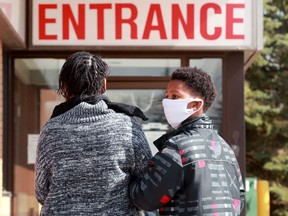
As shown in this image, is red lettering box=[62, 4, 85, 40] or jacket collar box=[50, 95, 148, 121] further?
red lettering box=[62, 4, 85, 40]

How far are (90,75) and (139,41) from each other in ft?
10.9

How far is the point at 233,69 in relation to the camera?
612cm

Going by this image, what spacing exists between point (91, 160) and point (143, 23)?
3.54 metres

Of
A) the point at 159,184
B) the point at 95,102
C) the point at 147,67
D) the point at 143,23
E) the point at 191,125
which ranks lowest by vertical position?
the point at 159,184

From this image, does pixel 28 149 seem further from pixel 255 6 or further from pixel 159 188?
pixel 159 188

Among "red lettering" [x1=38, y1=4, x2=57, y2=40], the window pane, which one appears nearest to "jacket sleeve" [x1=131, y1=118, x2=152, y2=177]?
"red lettering" [x1=38, y1=4, x2=57, y2=40]

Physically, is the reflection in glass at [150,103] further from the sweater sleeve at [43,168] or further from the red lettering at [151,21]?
the sweater sleeve at [43,168]

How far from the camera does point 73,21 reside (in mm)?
5930

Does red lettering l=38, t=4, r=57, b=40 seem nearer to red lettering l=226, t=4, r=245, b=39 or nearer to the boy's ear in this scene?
red lettering l=226, t=4, r=245, b=39

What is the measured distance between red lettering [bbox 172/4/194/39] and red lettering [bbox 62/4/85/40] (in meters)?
0.89

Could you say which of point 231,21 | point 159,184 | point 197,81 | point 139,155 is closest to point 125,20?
point 231,21

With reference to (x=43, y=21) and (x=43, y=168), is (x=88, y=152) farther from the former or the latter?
(x=43, y=21)

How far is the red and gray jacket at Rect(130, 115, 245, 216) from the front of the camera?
2.54 m

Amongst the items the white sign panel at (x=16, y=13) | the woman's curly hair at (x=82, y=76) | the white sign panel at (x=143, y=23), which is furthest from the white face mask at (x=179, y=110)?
the white sign panel at (x=143, y=23)
